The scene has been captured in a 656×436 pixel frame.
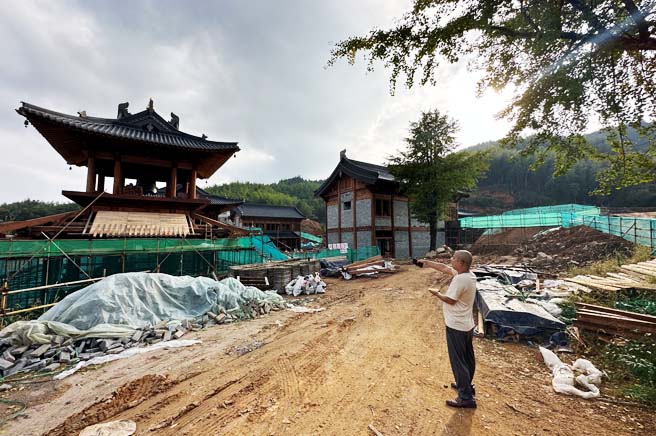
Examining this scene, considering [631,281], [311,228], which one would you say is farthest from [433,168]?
[311,228]

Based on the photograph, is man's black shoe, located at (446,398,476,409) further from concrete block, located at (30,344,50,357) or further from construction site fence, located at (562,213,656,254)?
construction site fence, located at (562,213,656,254)

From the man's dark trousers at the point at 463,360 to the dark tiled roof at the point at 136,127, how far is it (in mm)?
11559

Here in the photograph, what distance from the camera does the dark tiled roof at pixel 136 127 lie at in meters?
8.76

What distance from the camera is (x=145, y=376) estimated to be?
4043mm

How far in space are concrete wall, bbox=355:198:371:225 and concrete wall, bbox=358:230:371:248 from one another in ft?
2.26

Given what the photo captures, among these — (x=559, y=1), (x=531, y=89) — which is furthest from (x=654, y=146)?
(x=559, y=1)

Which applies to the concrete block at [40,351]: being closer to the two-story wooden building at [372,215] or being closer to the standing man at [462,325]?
the standing man at [462,325]

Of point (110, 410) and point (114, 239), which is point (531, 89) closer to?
point (110, 410)

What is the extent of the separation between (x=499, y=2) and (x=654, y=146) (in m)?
4.96

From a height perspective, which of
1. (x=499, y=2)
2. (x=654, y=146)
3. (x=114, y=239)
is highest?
(x=499, y=2)

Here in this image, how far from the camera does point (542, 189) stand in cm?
7081

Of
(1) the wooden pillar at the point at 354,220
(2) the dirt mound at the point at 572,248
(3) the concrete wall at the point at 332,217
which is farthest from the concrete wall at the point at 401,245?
(2) the dirt mound at the point at 572,248

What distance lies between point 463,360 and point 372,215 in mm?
18288

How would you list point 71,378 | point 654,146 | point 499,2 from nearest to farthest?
point 71,378, point 499,2, point 654,146
